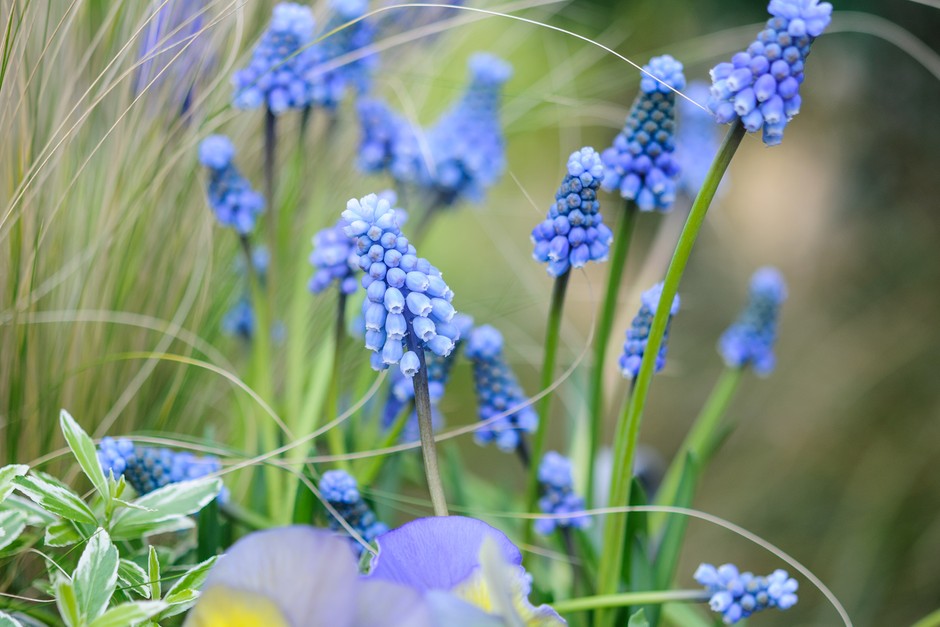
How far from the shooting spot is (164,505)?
0.39 metres

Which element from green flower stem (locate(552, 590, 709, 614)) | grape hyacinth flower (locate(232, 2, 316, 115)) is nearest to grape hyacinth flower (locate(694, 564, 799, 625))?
green flower stem (locate(552, 590, 709, 614))

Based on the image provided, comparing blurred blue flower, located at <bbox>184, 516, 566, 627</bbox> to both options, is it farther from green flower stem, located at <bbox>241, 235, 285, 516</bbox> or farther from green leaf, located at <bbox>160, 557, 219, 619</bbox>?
green flower stem, located at <bbox>241, 235, 285, 516</bbox>

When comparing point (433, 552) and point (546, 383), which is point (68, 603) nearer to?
point (433, 552)

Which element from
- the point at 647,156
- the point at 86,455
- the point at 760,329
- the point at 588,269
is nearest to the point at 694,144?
the point at 760,329

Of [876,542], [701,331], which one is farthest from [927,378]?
[701,331]

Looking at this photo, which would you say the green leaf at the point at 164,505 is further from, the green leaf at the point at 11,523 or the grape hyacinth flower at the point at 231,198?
the grape hyacinth flower at the point at 231,198

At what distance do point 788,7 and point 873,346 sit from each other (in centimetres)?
103

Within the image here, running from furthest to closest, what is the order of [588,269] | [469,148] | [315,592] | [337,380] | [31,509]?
[588,269] < [469,148] < [337,380] < [31,509] < [315,592]

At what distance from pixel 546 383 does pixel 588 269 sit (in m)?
0.84

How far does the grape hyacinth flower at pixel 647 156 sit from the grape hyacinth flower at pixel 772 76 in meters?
0.08

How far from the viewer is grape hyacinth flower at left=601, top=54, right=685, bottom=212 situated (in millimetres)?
433

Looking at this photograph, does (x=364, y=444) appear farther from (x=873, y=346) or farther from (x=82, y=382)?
(x=873, y=346)

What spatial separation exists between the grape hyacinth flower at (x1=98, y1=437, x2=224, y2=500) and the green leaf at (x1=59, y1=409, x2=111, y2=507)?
2 cm

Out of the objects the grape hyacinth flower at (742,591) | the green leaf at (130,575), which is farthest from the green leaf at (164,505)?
the grape hyacinth flower at (742,591)
